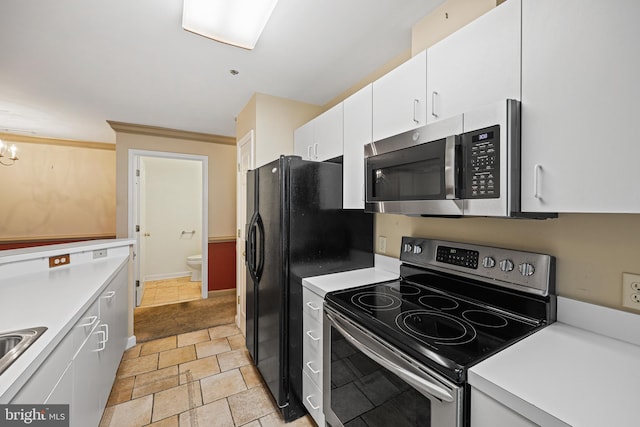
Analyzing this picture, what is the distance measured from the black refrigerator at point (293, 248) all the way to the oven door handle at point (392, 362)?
0.53 metres

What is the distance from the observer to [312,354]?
5.17 ft

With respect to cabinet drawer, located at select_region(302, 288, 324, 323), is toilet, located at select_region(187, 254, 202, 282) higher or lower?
lower

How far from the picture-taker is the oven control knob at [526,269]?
1.13m

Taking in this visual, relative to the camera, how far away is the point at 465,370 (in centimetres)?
81

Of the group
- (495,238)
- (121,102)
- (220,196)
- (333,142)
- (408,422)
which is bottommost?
(408,422)

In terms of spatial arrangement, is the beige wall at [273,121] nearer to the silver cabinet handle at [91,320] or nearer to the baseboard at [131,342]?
the silver cabinet handle at [91,320]

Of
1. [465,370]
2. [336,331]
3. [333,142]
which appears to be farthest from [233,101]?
[465,370]

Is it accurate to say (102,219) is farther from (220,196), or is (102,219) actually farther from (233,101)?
(233,101)

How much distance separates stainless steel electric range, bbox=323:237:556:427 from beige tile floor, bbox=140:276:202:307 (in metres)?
3.38

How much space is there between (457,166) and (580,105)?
1.28 ft

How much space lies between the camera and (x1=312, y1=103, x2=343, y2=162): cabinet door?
6.37ft

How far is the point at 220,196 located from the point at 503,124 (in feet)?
12.9

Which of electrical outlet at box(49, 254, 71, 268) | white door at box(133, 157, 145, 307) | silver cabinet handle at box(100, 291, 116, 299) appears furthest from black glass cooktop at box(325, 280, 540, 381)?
white door at box(133, 157, 145, 307)

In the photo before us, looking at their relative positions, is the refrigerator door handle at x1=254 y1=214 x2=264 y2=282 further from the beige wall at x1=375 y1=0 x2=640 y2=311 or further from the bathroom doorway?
the bathroom doorway
